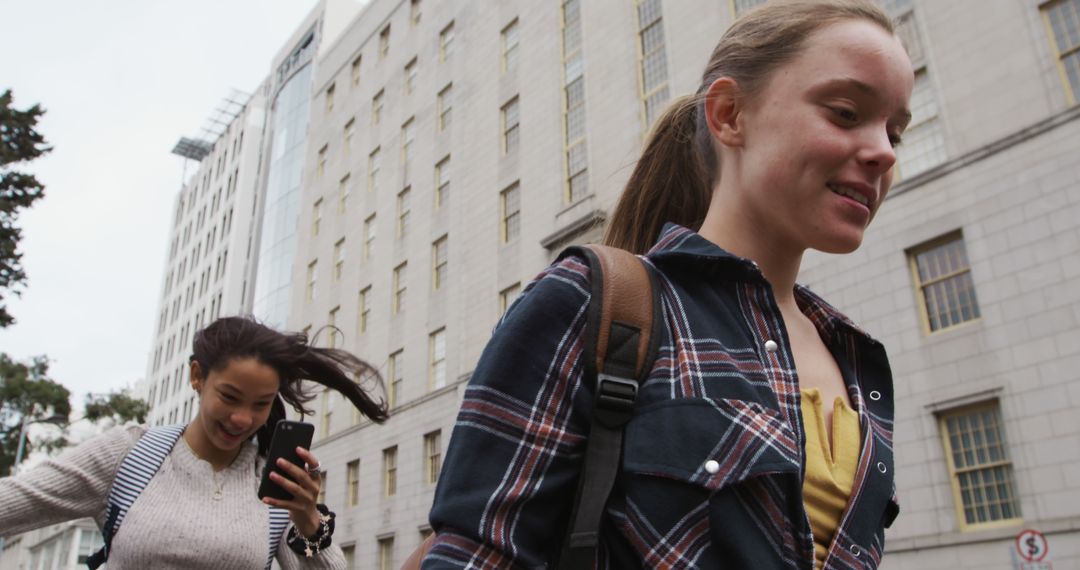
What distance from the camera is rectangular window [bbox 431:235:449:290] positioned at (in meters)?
33.8

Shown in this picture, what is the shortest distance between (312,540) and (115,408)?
47.6 m

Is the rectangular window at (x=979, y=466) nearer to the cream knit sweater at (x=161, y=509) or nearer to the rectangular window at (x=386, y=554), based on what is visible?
the cream knit sweater at (x=161, y=509)

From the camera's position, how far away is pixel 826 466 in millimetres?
1745

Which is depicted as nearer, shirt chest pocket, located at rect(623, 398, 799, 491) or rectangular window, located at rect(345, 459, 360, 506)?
shirt chest pocket, located at rect(623, 398, 799, 491)

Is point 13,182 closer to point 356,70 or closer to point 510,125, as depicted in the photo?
point 510,125

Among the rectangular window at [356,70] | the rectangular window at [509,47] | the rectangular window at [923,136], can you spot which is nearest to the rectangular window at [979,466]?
the rectangular window at [923,136]

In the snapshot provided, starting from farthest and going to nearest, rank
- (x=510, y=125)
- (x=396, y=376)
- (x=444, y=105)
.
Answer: (x=444, y=105), (x=396, y=376), (x=510, y=125)

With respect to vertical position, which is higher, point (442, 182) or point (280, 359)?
point (442, 182)

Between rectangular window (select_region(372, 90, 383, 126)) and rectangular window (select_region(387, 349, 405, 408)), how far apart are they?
13.2 metres

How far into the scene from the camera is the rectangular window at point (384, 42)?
143 ft

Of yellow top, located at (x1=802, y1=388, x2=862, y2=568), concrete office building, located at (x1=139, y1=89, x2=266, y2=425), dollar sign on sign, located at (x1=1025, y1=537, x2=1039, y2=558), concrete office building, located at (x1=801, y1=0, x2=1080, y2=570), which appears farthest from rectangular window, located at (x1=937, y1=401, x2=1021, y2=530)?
concrete office building, located at (x1=139, y1=89, x2=266, y2=425)

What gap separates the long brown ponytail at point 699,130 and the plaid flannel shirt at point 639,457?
64 centimetres

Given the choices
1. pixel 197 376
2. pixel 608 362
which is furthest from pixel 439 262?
pixel 608 362

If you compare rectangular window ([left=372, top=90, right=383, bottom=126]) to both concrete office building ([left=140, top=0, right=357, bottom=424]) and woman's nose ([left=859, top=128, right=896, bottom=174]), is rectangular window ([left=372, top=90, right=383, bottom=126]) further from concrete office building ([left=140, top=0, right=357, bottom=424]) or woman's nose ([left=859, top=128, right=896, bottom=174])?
woman's nose ([left=859, top=128, right=896, bottom=174])
